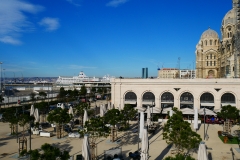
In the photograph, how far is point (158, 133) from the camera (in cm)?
2992

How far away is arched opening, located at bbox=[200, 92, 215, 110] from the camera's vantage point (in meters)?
40.2

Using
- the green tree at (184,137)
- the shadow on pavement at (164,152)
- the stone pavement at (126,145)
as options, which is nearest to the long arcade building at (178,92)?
the stone pavement at (126,145)

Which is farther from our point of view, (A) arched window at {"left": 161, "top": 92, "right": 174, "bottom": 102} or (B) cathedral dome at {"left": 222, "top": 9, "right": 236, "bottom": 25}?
(B) cathedral dome at {"left": 222, "top": 9, "right": 236, "bottom": 25}

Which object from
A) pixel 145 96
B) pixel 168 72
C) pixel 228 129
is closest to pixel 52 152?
pixel 228 129

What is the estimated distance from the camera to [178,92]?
41.5m

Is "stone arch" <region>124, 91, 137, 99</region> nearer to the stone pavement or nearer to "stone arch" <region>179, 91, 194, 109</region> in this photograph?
"stone arch" <region>179, 91, 194, 109</region>

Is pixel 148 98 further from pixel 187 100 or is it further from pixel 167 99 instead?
pixel 187 100

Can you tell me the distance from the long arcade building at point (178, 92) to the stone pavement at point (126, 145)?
36.7ft

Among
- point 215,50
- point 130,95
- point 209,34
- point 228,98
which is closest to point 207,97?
point 228,98

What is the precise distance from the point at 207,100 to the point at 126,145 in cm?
2244

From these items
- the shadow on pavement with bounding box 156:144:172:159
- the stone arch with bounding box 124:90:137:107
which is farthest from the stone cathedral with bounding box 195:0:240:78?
the shadow on pavement with bounding box 156:144:172:159

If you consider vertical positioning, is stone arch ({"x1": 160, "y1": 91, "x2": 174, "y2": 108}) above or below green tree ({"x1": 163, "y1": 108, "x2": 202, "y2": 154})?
above

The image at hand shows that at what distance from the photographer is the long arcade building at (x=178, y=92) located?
3938 centimetres

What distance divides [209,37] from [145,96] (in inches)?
1603
